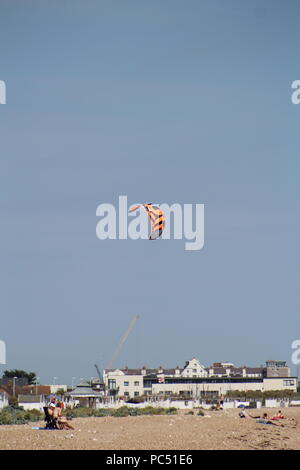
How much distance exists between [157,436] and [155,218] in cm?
1305

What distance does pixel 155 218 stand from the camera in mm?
42844

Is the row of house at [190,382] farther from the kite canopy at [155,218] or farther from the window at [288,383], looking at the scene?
the kite canopy at [155,218]

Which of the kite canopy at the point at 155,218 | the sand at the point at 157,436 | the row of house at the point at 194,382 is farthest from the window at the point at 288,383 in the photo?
the sand at the point at 157,436

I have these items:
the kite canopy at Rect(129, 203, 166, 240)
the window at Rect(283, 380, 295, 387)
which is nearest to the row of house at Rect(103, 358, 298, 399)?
the window at Rect(283, 380, 295, 387)

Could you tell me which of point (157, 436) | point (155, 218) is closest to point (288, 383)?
point (155, 218)

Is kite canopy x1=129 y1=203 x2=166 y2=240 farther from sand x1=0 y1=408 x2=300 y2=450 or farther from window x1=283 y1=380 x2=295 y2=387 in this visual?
window x1=283 y1=380 x2=295 y2=387

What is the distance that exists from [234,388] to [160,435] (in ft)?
245

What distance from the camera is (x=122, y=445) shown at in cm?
2819

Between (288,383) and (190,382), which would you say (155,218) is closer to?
(190,382)

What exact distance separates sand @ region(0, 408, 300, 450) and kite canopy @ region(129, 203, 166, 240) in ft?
23.5

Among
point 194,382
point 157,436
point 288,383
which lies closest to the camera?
point 157,436

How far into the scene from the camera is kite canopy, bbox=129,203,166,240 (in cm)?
4099
